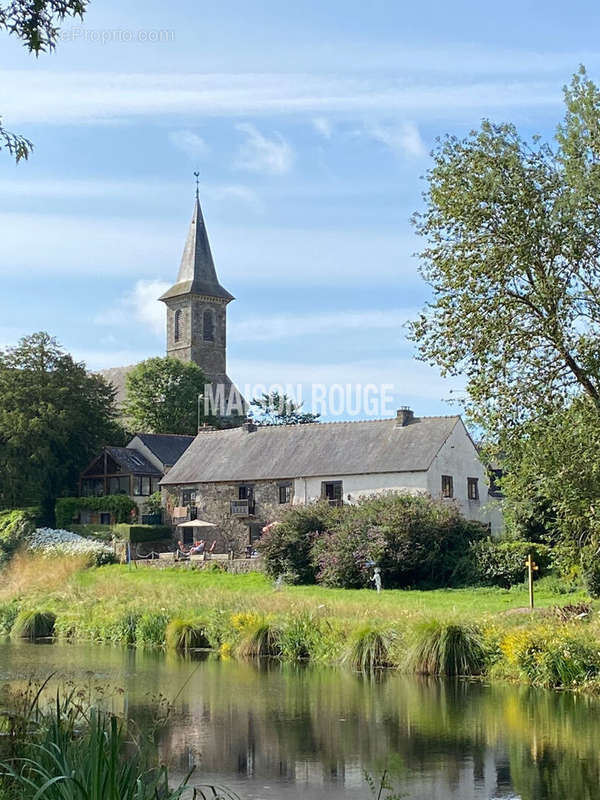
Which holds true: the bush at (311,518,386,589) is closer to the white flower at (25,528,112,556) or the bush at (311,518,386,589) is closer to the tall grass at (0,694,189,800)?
the white flower at (25,528,112,556)

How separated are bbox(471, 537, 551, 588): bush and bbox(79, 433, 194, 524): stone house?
84.6ft

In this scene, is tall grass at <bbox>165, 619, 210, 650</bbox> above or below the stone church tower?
below

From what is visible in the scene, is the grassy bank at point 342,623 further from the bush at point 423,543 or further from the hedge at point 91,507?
the hedge at point 91,507

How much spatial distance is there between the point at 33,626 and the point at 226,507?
2063 centimetres

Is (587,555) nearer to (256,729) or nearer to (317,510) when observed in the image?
(256,729)

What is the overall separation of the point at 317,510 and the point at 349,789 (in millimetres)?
26979

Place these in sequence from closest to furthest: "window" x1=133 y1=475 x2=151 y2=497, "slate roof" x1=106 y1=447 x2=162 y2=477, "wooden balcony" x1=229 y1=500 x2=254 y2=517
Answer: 1. "wooden balcony" x1=229 y1=500 x2=254 y2=517
2. "slate roof" x1=106 y1=447 x2=162 y2=477
3. "window" x1=133 y1=475 x2=151 y2=497

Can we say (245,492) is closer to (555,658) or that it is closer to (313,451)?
(313,451)

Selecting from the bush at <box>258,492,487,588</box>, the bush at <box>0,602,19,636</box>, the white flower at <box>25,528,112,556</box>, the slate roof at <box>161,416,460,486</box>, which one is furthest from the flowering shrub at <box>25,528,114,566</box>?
the bush at <box>0,602,19,636</box>

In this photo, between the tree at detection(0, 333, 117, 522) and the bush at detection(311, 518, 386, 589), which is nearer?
the bush at detection(311, 518, 386, 589)

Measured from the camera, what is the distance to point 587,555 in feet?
53.7

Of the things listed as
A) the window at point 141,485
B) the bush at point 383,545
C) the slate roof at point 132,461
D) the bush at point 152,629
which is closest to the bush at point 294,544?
the bush at point 383,545

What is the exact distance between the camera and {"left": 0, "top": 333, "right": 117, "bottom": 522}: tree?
176ft

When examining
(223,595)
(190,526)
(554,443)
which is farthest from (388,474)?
(554,443)
